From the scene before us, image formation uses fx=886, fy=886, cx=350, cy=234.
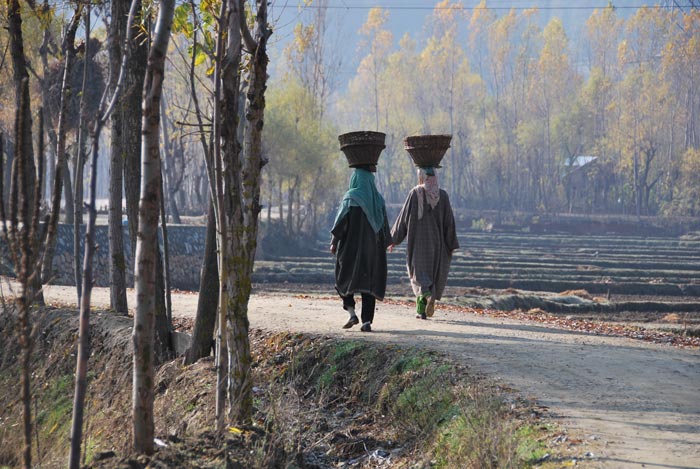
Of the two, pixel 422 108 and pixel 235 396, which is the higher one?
pixel 422 108

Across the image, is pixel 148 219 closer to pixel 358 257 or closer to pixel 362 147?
pixel 358 257

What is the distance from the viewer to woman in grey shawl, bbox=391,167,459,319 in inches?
402

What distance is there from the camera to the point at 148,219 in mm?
4262

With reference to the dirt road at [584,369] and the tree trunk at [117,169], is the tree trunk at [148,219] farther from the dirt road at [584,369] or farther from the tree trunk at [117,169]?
the tree trunk at [117,169]

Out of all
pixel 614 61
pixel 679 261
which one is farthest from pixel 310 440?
pixel 614 61

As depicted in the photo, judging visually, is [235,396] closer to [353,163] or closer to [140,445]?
[140,445]

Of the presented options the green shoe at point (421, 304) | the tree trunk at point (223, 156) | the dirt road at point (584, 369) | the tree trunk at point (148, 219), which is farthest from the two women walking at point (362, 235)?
the tree trunk at point (148, 219)

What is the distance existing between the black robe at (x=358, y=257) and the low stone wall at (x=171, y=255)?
1297cm

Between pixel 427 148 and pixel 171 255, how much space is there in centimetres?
1842

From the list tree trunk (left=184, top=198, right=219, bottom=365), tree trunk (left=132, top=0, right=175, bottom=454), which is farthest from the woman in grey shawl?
tree trunk (left=132, top=0, right=175, bottom=454)

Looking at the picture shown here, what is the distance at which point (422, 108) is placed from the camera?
71.6 m

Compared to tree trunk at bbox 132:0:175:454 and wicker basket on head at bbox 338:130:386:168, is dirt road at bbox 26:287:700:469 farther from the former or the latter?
tree trunk at bbox 132:0:175:454

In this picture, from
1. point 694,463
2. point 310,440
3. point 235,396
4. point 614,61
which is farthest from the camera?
point 614,61

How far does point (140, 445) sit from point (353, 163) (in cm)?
526
